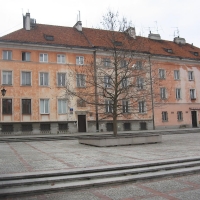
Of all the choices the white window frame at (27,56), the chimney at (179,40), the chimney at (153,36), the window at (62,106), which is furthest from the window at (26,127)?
the chimney at (179,40)

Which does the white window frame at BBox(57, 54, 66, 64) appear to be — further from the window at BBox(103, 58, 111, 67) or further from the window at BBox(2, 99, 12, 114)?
the window at BBox(103, 58, 111, 67)

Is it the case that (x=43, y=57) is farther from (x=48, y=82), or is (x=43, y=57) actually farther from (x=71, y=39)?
(x=71, y=39)

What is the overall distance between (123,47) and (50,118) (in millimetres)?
15711

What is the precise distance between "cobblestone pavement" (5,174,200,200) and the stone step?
0.23 meters

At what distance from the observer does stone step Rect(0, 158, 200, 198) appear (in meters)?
6.76

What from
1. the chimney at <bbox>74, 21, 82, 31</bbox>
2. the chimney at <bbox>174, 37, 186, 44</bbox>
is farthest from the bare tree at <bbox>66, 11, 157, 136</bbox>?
the chimney at <bbox>174, 37, 186, 44</bbox>

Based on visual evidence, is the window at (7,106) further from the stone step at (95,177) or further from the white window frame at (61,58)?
the stone step at (95,177)

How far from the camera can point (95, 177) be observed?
25.5 feet

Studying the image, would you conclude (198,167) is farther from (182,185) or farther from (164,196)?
(164,196)

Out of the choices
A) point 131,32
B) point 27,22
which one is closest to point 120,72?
point 131,32

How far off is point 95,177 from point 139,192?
1.60 m

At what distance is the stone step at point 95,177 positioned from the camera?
6.76 meters

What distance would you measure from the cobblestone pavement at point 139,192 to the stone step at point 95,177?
0.23 meters

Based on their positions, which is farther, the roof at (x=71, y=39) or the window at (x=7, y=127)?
the roof at (x=71, y=39)
